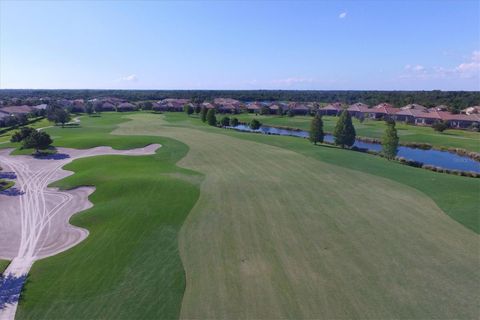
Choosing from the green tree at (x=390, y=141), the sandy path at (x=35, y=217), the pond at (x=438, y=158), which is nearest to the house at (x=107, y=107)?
the sandy path at (x=35, y=217)

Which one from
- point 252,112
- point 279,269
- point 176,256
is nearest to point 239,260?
point 279,269

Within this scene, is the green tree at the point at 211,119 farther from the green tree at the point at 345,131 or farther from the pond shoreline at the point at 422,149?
the green tree at the point at 345,131

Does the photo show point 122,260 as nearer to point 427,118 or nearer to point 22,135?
point 22,135

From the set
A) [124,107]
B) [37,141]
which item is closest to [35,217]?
[37,141]

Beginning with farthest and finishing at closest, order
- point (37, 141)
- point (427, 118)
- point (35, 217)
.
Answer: point (427, 118), point (37, 141), point (35, 217)

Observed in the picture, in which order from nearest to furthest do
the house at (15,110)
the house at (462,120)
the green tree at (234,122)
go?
1. the house at (462,120)
2. the green tree at (234,122)
3. the house at (15,110)

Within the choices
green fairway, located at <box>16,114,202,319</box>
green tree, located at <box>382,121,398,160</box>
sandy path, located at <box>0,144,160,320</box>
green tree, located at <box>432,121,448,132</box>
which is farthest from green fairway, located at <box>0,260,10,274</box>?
green tree, located at <box>432,121,448,132</box>
